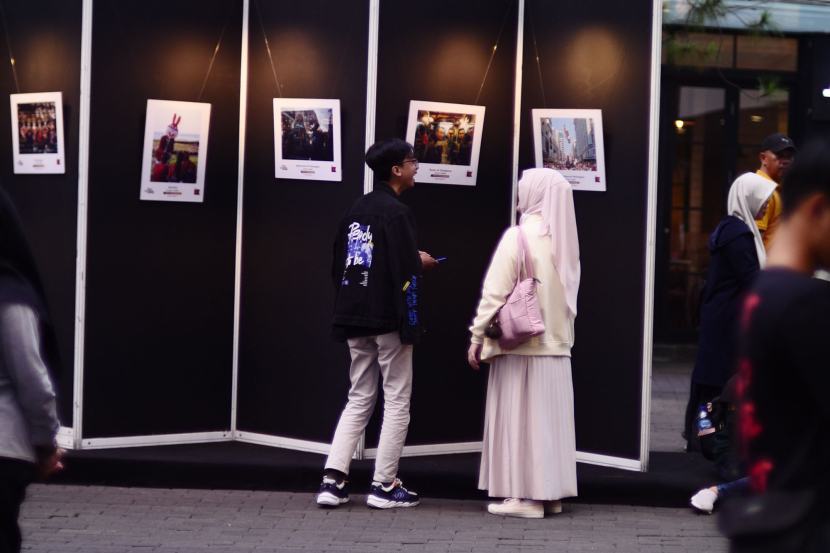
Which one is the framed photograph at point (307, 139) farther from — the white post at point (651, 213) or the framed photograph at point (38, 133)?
the white post at point (651, 213)

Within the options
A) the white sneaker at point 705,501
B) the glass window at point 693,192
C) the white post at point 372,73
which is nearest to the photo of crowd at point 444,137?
the white post at point 372,73

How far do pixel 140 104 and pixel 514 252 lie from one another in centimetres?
267

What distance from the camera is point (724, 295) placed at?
6215 millimetres

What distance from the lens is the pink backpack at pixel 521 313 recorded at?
17.6 feet

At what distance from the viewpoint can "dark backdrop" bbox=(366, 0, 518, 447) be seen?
635 cm

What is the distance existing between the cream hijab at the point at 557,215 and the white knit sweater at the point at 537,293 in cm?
4

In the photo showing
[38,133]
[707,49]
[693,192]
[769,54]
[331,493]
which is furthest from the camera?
[693,192]

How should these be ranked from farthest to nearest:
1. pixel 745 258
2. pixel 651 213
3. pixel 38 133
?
pixel 38 133 < pixel 651 213 < pixel 745 258

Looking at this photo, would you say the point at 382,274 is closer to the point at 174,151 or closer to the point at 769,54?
the point at 174,151

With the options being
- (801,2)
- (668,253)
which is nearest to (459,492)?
→ (668,253)

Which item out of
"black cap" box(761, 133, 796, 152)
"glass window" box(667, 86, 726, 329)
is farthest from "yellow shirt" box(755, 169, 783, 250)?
"glass window" box(667, 86, 726, 329)

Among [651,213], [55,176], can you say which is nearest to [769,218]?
[651,213]

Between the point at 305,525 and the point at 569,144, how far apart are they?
288 centimetres

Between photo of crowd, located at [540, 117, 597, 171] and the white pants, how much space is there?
5.54ft
